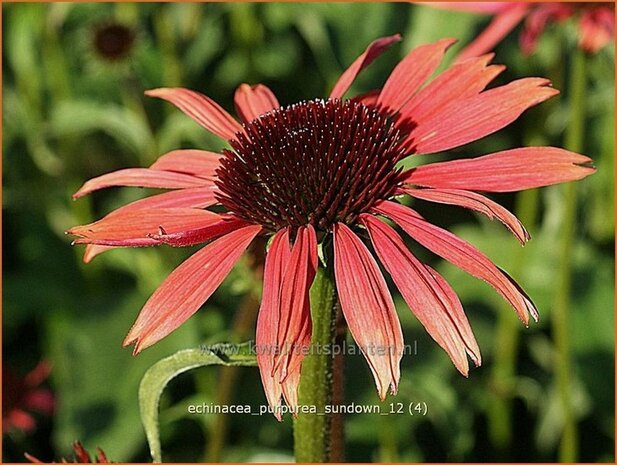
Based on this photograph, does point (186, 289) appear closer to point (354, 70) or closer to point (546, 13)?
point (354, 70)

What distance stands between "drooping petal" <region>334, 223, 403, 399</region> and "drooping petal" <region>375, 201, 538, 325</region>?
35 millimetres

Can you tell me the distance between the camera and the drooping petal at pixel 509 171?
55cm

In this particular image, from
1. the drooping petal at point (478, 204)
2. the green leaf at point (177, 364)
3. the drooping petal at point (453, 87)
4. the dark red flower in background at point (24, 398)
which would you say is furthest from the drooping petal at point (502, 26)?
the dark red flower in background at point (24, 398)

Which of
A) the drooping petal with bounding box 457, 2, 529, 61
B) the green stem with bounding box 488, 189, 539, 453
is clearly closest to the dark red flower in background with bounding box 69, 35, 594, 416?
the drooping petal with bounding box 457, 2, 529, 61

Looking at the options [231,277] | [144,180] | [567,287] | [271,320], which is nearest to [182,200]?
[144,180]

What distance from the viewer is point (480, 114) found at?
1.98 ft

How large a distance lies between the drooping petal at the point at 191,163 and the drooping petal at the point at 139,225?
0.23 feet

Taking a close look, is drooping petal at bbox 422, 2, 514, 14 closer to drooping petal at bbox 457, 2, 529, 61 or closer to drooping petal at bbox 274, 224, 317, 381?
drooping petal at bbox 457, 2, 529, 61

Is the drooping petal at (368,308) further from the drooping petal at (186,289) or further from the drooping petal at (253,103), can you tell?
the drooping petal at (253,103)

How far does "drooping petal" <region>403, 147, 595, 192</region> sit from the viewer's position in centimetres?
Answer: 55

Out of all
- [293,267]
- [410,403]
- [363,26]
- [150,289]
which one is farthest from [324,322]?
[363,26]

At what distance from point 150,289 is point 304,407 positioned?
2.15ft

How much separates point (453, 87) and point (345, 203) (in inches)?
5.2

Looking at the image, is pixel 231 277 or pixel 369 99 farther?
pixel 231 277
